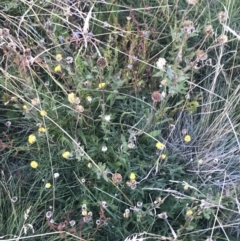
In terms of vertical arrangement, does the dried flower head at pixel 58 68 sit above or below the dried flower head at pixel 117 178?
above

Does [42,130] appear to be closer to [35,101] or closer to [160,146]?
[35,101]

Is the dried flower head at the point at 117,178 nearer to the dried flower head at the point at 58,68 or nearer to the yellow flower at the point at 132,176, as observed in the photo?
the yellow flower at the point at 132,176

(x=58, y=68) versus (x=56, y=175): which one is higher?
(x=58, y=68)

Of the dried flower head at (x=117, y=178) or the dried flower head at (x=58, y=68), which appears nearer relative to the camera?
the dried flower head at (x=117, y=178)

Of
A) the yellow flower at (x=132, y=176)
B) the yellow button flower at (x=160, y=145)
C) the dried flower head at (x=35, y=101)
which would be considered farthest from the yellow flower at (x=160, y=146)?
the dried flower head at (x=35, y=101)

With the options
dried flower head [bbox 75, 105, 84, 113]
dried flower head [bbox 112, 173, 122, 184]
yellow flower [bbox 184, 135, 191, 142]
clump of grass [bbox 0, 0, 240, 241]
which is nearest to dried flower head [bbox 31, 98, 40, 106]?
clump of grass [bbox 0, 0, 240, 241]

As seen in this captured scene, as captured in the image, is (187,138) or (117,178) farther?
(187,138)

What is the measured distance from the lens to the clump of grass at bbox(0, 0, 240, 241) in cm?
137

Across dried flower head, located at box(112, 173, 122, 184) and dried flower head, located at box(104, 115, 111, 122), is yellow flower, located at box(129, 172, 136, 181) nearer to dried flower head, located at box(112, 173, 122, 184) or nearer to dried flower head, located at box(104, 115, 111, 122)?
dried flower head, located at box(112, 173, 122, 184)

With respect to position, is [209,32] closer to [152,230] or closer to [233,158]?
[233,158]

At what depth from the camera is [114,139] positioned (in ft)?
4.77

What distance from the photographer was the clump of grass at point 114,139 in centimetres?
137

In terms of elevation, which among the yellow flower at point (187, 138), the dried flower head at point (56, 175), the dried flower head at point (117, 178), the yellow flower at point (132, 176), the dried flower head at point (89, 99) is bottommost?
the dried flower head at point (56, 175)

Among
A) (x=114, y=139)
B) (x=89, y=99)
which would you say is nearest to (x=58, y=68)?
(x=89, y=99)
